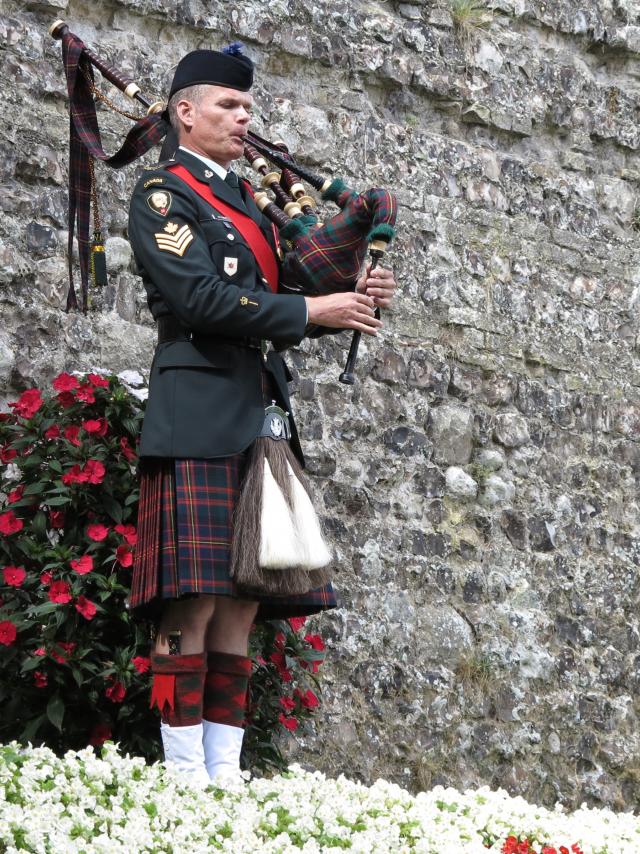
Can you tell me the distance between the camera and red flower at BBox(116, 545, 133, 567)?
3490 millimetres

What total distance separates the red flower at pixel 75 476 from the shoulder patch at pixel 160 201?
0.72 meters

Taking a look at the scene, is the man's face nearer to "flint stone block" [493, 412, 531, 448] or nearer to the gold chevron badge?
the gold chevron badge

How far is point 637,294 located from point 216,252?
288 cm

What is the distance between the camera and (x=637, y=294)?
572cm

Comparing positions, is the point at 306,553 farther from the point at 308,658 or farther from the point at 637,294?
the point at 637,294

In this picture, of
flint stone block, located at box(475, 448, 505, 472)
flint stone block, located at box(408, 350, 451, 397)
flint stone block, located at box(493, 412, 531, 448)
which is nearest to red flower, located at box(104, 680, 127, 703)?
flint stone block, located at box(408, 350, 451, 397)

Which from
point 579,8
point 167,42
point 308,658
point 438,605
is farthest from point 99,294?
point 579,8

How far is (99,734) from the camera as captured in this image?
138 inches

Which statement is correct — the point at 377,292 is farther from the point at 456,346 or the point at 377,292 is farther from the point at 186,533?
the point at 456,346

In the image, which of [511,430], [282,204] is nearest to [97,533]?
[282,204]

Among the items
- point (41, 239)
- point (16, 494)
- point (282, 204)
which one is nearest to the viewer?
point (16, 494)

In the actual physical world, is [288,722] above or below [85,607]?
below

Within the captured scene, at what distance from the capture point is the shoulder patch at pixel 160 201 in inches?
128

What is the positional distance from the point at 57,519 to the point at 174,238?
0.85 m
